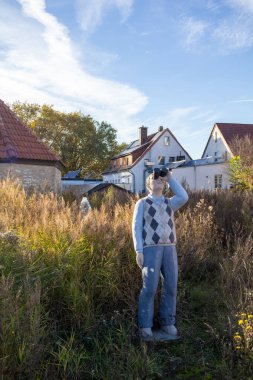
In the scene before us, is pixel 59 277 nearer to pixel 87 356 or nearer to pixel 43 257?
pixel 43 257

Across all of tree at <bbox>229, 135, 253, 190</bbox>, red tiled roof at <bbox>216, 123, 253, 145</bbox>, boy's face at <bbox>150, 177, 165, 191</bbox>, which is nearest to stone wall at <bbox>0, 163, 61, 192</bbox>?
tree at <bbox>229, 135, 253, 190</bbox>

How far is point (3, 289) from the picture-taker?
277 cm

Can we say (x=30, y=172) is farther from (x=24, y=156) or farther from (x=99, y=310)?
(x=99, y=310)

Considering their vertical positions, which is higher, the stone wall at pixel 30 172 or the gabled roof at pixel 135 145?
the gabled roof at pixel 135 145

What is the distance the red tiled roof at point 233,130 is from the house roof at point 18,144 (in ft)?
78.4

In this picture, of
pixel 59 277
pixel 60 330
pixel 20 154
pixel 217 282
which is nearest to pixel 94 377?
pixel 60 330

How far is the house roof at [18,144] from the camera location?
15.7 m

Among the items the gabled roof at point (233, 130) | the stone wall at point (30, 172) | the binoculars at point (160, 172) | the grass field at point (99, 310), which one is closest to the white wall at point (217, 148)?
the gabled roof at point (233, 130)

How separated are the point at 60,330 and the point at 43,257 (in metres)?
0.76

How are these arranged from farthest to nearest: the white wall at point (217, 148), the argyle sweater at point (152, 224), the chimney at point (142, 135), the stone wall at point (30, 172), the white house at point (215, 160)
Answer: the chimney at point (142, 135) < the white wall at point (217, 148) < the white house at point (215, 160) < the stone wall at point (30, 172) < the argyle sweater at point (152, 224)

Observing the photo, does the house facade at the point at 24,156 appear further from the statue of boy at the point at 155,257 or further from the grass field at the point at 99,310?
the statue of boy at the point at 155,257

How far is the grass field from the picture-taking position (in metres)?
2.86

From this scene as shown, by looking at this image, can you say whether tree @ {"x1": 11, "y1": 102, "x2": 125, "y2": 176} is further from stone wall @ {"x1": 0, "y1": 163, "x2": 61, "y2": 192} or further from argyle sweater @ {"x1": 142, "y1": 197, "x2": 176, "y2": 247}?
argyle sweater @ {"x1": 142, "y1": 197, "x2": 176, "y2": 247}

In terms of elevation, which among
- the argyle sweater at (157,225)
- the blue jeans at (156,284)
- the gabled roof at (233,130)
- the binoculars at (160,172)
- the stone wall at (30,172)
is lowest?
the blue jeans at (156,284)
